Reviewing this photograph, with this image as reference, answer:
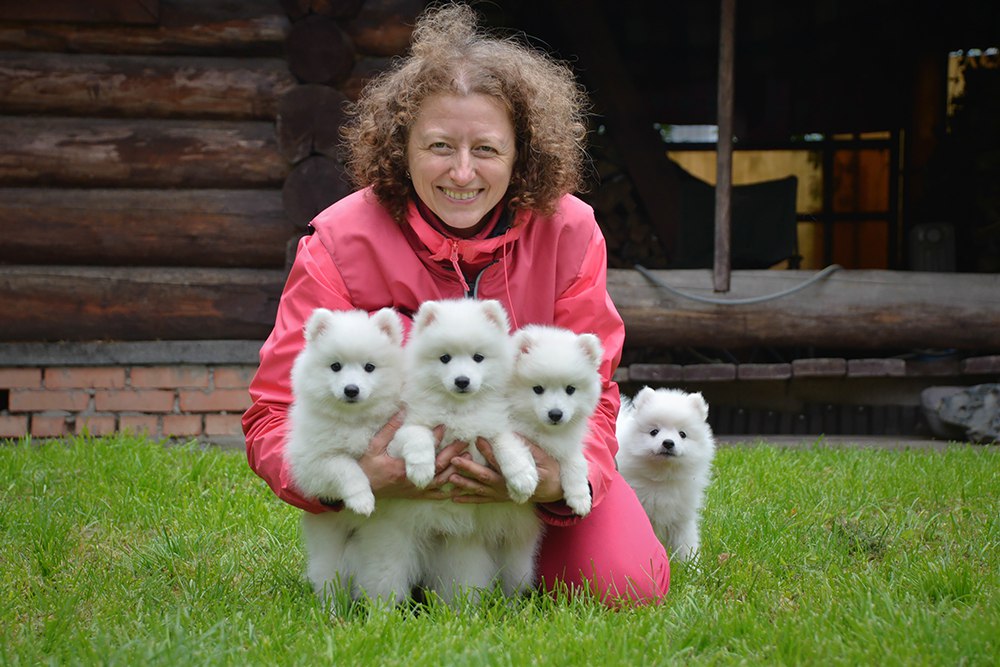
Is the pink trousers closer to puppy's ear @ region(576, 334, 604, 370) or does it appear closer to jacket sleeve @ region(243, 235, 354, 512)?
puppy's ear @ region(576, 334, 604, 370)

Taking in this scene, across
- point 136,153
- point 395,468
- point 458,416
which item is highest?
point 136,153

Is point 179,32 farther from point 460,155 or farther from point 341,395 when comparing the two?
point 341,395

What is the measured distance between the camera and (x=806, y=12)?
912 cm

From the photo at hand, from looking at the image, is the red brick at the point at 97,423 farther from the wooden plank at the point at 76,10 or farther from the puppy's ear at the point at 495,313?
the puppy's ear at the point at 495,313

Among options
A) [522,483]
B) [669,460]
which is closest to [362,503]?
[522,483]

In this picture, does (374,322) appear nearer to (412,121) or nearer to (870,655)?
(412,121)

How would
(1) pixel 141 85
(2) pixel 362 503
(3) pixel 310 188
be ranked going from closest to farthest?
(2) pixel 362 503 < (3) pixel 310 188 < (1) pixel 141 85

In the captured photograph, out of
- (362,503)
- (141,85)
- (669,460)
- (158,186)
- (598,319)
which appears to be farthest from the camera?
(158,186)

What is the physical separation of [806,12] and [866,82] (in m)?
0.82

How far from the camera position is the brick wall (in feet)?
19.9

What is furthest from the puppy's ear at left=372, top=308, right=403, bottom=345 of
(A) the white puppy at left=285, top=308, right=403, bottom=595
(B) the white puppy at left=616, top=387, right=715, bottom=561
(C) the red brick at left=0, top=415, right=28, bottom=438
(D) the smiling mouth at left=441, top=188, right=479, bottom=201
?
(C) the red brick at left=0, top=415, right=28, bottom=438

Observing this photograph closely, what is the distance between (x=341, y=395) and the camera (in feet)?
9.06

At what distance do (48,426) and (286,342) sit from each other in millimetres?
3594

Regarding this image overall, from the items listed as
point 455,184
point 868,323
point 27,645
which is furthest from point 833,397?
point 27,645
